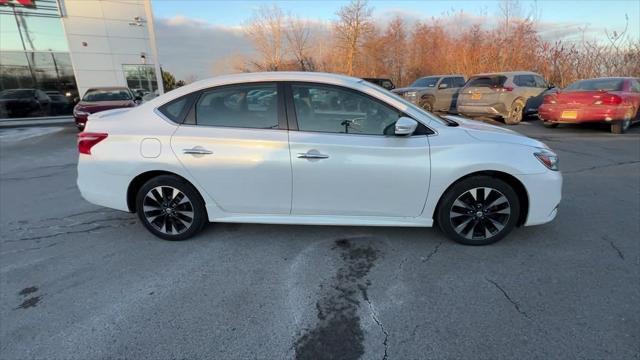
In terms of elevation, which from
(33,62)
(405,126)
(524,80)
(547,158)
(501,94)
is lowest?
(547,158)

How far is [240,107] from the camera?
331 centimetres

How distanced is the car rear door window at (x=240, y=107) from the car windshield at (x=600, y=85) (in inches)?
400

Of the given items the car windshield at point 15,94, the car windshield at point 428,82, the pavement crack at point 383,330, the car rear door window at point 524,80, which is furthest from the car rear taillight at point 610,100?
the car windshield at point 15,94

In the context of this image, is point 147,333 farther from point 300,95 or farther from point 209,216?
point 300,95

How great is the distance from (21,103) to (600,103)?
22.2 m

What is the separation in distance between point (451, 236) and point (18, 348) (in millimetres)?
3497

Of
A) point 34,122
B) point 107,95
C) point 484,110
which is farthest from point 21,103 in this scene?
point 484,110

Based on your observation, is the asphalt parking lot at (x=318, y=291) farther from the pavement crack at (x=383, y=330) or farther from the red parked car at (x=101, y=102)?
the red parked car at (x=101, y=102)

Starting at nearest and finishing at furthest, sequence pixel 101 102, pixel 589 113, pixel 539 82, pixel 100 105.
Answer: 1. pixel 589 113
2. pixel 100 105
3. pixel 101 102
4. pixel 539 82

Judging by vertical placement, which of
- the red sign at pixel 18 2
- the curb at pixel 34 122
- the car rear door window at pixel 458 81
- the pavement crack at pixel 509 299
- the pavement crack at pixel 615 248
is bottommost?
the curb at pixel 34 122

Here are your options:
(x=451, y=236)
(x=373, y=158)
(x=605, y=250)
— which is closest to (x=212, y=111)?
(x=373, y=158)

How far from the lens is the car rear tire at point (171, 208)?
3.43m

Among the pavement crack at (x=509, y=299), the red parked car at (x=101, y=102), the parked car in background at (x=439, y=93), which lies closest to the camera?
the pavement crack at (x=509, y=299)

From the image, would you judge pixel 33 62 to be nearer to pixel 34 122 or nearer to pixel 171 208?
pixel 34 122
